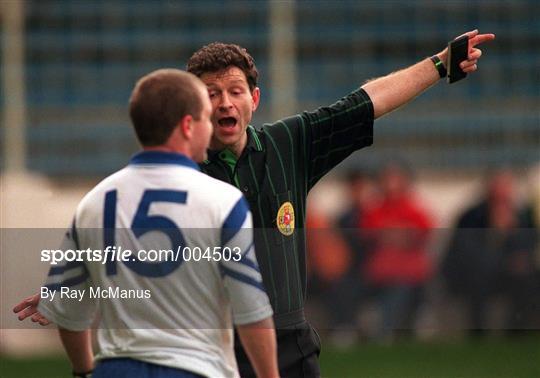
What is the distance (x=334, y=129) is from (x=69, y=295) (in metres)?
1.56

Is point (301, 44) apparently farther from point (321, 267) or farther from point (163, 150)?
point (163, 150)

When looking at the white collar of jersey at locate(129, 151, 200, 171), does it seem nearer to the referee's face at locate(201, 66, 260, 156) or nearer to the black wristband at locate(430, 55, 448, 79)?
the referee's face at locate(201, 66, 260, 156)

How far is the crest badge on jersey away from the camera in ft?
15.6

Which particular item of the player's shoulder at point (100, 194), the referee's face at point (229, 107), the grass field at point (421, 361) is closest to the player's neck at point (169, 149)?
the player's shoulder at point (100, 194)

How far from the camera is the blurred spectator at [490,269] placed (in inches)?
475

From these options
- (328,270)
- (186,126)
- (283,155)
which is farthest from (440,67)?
(328,270)

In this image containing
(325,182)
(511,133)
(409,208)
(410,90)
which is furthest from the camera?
(511,133)

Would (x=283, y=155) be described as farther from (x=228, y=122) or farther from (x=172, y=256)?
(x=172, y=256)

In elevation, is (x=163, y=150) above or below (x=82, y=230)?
above

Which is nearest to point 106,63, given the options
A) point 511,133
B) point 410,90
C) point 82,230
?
point 511,133

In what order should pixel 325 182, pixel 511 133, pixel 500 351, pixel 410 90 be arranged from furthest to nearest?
pixel 511 133 → pixel 325 182 → pixel 500 351 → pixel 410 90

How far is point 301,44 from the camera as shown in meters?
16.5

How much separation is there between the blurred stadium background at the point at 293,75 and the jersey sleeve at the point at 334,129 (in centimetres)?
835

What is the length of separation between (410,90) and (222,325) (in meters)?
1.72
